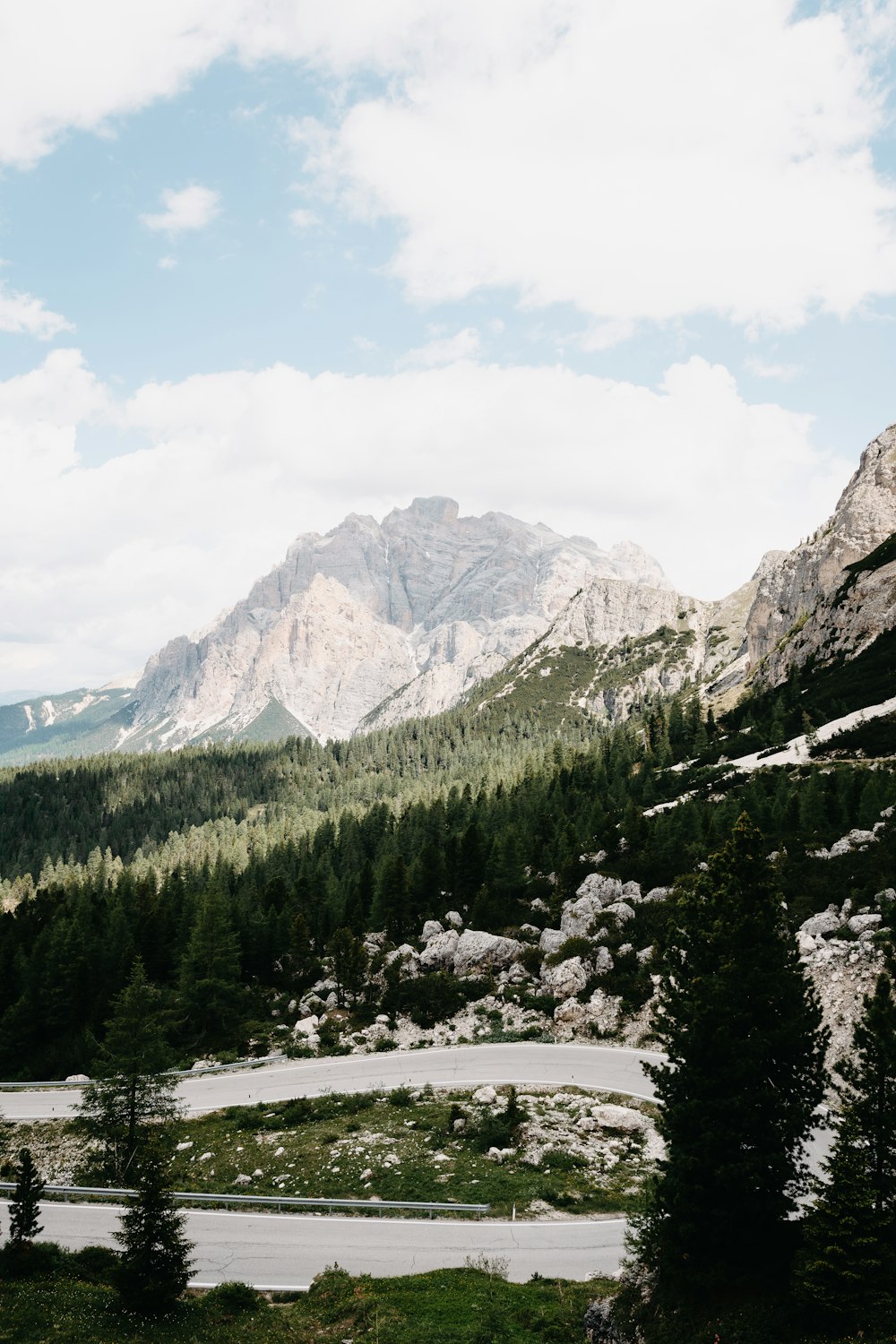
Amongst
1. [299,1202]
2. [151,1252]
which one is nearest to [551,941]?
[299,1202]

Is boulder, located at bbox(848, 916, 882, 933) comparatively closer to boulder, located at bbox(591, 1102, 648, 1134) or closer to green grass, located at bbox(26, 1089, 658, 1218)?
green grass, located at bbox(26, 1089, 658, 1218)

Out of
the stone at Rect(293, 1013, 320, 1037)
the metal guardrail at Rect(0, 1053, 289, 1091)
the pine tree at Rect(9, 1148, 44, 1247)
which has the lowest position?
the metal guardrail at Rect(0, 1053, 289, 1091)

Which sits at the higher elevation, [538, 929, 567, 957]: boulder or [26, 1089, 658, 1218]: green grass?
[538, 929, 567, 957]: boulder

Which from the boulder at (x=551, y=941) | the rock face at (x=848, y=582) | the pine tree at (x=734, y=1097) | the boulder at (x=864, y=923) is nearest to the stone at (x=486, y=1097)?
the pine tree at (x=734, y=1097)

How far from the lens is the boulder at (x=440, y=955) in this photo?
63.3 metres

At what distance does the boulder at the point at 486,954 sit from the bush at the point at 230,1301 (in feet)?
134

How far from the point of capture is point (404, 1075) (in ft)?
149

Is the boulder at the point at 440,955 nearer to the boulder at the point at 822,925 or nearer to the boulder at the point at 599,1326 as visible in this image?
the boulder at the point at 822,925

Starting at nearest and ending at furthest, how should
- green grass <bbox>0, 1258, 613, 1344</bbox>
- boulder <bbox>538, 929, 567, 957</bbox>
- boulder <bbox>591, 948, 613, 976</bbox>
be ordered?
green grass <bbox>0, 1258, 613, 1344</bbox>
boulder <bbox>591, 948, 613, 976</bbox>
boulder <bbox>538, 929, 567, 957</bbox>

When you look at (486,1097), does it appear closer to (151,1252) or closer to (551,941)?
(151,1252)

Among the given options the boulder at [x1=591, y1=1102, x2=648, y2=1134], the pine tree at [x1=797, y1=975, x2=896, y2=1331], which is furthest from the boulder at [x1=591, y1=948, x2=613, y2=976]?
the pine tree at [x1=797, y1=975, x2=896, y2=1331]

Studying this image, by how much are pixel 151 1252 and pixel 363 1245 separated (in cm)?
942

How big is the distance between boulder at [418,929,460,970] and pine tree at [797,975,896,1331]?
159 ft

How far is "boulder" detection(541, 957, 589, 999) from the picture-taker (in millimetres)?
54031
